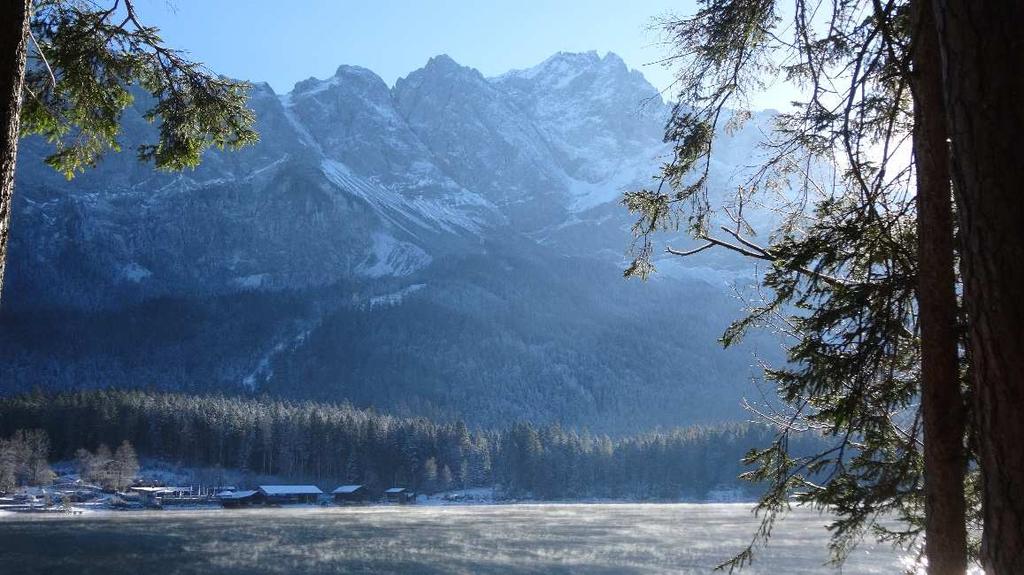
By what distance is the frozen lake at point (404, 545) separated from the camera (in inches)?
1211

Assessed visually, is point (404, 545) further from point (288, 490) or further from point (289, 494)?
point (288, 490)

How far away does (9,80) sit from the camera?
3.99m

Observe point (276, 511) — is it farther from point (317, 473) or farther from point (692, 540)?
point (692, 540)

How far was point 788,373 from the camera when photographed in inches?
238

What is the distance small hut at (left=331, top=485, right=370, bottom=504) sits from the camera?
270 feet

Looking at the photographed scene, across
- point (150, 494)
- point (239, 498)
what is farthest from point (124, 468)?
point (239, 498)

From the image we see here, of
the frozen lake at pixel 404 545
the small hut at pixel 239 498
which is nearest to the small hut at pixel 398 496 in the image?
the small hut at pixel 239 498

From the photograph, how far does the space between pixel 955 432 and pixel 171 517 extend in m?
62.4

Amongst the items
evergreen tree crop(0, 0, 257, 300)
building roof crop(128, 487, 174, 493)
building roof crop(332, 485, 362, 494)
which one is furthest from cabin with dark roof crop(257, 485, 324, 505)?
evergreen tree crop(0, 0, 257, 300)

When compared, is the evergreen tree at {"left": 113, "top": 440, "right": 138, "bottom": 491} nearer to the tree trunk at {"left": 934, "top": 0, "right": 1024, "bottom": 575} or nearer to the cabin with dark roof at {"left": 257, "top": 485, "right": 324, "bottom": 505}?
the cabin with dark roof at {"left": 257, "top": 485, "right": 324, "bottom": 505}

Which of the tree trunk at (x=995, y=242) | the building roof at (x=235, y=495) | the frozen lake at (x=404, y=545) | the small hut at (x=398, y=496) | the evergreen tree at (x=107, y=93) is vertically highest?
the evergreen tree at (x=107, y=93)

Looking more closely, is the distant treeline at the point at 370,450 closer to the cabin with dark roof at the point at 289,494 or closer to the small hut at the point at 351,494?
the small hut at the point at 351,494

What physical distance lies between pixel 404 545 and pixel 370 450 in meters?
52.7

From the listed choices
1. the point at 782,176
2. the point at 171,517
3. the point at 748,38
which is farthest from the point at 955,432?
the point at 171,517
